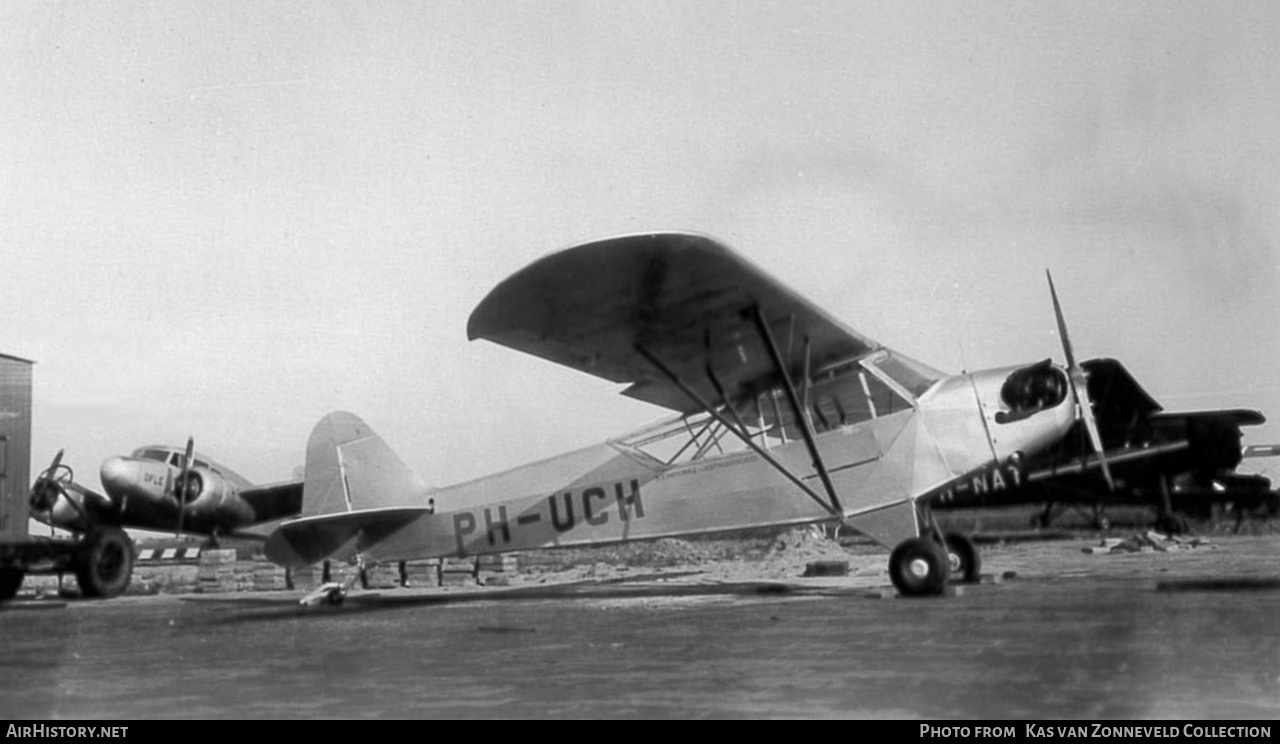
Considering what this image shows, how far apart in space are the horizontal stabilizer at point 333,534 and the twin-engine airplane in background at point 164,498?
6873 millimetres

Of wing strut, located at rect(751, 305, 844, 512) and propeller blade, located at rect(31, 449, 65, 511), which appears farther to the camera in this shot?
propeller blade, located at rect(31, 449, 65, 511)

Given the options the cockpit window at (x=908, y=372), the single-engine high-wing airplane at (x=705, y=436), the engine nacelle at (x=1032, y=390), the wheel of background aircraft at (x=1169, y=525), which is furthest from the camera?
the wheel of background aircraft at (x=1169, y=525)

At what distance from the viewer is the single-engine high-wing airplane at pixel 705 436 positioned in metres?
8.73

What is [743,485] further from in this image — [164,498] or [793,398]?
[164,498]

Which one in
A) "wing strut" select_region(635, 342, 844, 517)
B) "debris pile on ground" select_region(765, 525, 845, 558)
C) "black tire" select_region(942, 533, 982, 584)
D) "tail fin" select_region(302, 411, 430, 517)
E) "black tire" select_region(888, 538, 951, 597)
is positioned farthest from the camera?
"debris pile on ground" select_region(765, 525, 845, 558)

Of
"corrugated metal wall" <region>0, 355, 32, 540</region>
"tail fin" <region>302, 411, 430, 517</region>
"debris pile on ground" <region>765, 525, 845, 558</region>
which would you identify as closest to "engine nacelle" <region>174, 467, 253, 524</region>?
"corrugated metal wall" <region>0, 355, 32, 540</region>

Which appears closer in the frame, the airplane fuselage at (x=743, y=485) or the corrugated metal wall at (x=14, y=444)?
the airplane fuselage at (x=743, y=485)

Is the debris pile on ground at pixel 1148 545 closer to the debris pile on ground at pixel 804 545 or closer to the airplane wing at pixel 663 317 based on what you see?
the debris pile on ground at pixel 804 545

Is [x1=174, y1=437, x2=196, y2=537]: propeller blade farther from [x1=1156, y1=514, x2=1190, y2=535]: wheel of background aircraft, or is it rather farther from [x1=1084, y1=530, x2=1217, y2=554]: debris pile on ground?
[x1=1156, y1=514, x2=1190, y2=535]: wheel of background aircraft

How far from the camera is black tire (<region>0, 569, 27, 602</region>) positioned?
14.0 meters

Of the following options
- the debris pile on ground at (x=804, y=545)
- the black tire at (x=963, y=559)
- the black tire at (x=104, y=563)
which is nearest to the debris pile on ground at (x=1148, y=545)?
the debris pile on ground at (x=804, y=545)

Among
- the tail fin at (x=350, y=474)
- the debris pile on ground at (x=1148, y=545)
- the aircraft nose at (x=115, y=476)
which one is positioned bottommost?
the debris pile on ground at (x=1148, y=545)

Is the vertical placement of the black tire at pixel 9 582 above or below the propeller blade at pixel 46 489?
below

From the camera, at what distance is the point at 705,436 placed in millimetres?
11156
